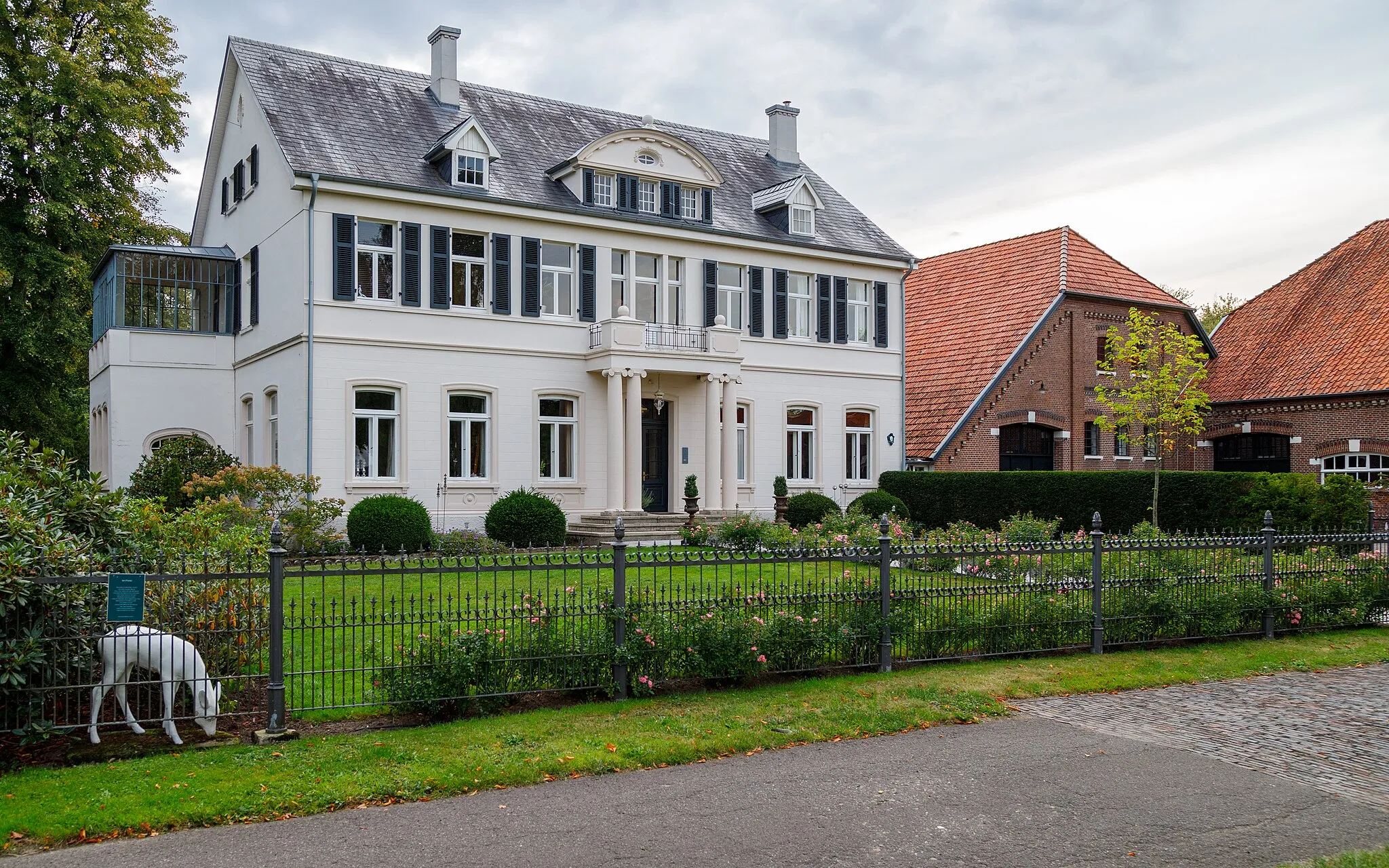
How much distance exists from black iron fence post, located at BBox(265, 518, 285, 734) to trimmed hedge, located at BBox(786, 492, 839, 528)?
17954mm

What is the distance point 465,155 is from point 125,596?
56.4ft

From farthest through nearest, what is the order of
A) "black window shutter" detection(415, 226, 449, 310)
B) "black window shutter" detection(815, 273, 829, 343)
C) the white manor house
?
1. "black window shutter" detection(815, 273, 829, 343)
2. "black window shutter" detection(415, 226, 449, 310)
3. the white manor house

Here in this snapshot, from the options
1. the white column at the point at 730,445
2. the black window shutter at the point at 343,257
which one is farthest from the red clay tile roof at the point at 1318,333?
the black window shutter at the point at 343,257

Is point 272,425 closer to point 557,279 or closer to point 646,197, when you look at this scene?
point 557,279

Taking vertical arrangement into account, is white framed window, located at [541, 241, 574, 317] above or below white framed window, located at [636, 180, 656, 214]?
below

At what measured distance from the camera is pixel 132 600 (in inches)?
305

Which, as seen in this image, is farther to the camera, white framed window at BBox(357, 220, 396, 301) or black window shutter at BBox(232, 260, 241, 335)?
black window shutter at BBox(232, 260, 241, 335)

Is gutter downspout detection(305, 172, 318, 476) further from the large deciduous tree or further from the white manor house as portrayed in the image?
the large deciduous tree

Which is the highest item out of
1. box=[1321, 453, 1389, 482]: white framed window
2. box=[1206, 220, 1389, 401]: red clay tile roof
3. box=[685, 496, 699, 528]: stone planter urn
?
box=[1206, 220, 1389, 401]: red clay tile roof

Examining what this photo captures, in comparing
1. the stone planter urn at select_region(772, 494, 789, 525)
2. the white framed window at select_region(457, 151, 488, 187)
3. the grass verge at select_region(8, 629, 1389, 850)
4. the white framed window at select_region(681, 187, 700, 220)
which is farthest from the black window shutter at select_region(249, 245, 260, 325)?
the grass verge at select_region(8, 629, 1389, 850)

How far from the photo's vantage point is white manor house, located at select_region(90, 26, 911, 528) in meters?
22.2

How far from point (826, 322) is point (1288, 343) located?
46.9 feet

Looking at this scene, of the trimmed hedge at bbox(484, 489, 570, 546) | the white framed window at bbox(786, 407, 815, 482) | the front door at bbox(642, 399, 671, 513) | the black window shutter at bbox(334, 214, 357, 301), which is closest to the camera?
the trimmed hedge at bbox(484, 489, 570, 546)

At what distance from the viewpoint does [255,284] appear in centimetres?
2462
